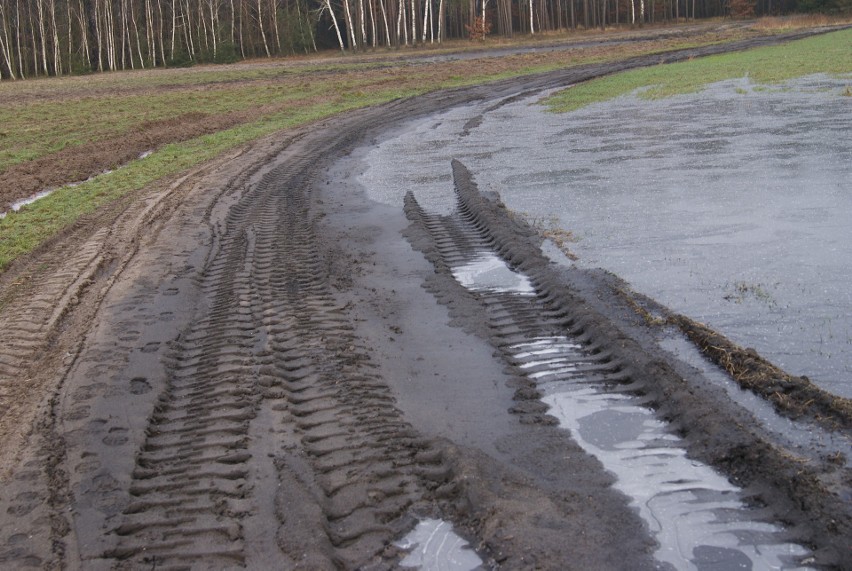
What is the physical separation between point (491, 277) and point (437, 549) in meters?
5.39

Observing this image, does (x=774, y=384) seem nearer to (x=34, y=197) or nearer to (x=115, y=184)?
(x=115, y=184)

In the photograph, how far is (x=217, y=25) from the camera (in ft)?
219

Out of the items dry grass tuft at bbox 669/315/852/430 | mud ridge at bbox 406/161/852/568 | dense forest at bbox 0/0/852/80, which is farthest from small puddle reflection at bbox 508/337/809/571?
dense forest at bbox 0/0/852/80

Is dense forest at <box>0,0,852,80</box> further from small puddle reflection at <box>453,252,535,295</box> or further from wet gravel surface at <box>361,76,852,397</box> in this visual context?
small puddle reflection at <box>453,252,535,295</box>

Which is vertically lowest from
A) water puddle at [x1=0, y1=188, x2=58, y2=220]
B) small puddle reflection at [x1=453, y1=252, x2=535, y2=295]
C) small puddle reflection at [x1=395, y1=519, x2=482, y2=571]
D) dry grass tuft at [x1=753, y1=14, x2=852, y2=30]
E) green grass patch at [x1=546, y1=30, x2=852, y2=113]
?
small puddle reflection at [x1=395, y1=519, x2=482, y2=571]

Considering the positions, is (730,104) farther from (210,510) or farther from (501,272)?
(210,510)

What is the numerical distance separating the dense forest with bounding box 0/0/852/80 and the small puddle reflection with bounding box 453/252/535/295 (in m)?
53.7

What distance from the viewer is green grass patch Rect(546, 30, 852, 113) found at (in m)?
28.3

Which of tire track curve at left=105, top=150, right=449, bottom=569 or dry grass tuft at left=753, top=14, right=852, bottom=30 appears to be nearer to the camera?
tire track curve at left=105, top=150, right=449, bottom=569

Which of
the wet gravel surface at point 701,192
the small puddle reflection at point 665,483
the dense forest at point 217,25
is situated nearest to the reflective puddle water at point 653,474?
the small puddle reflection at point 665,483

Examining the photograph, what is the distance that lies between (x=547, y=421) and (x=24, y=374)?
171 inches

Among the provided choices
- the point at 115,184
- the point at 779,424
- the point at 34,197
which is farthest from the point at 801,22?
the point at 779,424

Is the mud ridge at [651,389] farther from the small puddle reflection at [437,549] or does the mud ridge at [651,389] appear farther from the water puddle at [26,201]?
the water puddle at [26,201]

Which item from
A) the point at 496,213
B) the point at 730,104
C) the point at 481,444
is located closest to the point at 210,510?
the point at 481,444
